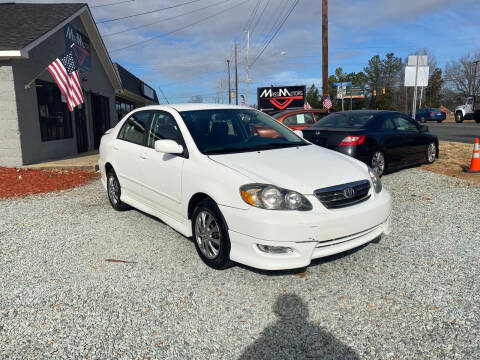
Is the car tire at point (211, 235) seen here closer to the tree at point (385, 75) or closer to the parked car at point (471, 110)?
the parked car at point (471, 110)

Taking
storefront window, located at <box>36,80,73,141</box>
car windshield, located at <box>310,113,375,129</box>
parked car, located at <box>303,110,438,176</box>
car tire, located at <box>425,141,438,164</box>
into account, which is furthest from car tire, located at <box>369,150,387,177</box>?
storefront window, located at <box>36,80,73,141</box>

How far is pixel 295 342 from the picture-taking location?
270 cm

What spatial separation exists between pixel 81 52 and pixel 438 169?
1300 cm

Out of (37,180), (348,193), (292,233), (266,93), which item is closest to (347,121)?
(348,193)

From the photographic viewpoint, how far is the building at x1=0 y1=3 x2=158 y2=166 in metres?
10.3

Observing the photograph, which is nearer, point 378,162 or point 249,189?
point 249,189

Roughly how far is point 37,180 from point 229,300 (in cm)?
769

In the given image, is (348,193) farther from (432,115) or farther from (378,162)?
(432,115)

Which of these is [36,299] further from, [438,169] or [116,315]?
[438,169]

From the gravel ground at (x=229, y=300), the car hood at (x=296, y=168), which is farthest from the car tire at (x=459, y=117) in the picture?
the car hood at (x=296, y=168)

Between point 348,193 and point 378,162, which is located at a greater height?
point 348,193

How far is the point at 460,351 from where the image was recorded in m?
2.54

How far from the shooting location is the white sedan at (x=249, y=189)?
332 cm

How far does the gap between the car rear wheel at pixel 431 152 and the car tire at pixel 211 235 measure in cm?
797
